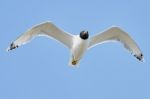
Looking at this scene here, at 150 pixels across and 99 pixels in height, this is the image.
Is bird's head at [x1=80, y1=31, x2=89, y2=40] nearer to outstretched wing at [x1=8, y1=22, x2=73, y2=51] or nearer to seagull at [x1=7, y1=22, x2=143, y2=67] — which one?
seagull at [x1=7, y1=22, x2=143, y2=67]

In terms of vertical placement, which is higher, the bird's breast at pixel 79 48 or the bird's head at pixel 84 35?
the bird's head at pixel 84 35

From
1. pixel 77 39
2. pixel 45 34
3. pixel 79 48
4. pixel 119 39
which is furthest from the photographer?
pixel 119 39

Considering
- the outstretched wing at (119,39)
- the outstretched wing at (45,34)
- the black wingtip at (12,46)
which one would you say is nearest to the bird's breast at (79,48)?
the outstretched wing at (45,34)

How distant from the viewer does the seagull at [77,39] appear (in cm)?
2770

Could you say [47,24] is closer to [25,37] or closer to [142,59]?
[25,37]

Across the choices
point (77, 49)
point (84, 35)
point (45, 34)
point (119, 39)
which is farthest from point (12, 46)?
point (119, 39)

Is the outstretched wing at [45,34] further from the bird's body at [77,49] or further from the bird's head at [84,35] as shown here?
the bird's head at [84,35]

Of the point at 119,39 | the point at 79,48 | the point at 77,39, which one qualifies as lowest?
the point at 79,48

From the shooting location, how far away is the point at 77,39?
2786cm

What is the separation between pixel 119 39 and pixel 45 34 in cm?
184

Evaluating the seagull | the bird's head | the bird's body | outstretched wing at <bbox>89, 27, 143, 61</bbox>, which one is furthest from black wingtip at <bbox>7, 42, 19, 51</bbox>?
outstretched wing at <bbox>89, 27, 143, 61</bbox>

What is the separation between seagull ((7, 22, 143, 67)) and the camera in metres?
27.7

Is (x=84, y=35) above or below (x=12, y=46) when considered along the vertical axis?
above

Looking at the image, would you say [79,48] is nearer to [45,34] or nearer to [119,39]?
[45,34]
